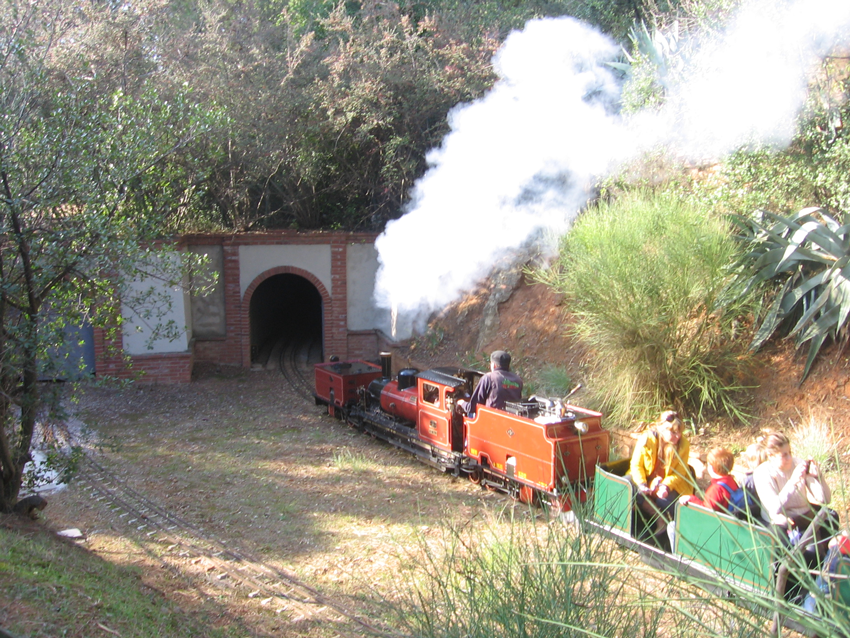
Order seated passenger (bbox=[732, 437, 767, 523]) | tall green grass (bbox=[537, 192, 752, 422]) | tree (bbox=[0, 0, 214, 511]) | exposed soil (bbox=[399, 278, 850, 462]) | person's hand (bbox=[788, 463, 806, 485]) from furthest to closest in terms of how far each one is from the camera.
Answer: tall green grass (bbox=[537, 192, 752, 422]) < exposed soil (bbox=[399, 278, 850, 462]) < tree (bbox=[0, 0, 214, 511]) < seated passenger (bbox=[732, 437, 767, 523]) < person's hand (bbox=[788, 463, 806, 485])

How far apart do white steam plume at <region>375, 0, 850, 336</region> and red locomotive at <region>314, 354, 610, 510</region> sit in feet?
12.4

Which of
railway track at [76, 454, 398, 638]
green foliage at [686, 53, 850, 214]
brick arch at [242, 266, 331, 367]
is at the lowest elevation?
railway track at [76, 454, 398, 638]

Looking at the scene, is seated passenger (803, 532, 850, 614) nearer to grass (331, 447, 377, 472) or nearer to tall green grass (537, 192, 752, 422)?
tall green grass (537, 192, 752, 422)

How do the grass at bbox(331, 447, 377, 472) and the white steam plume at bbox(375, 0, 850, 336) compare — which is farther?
the grass at bbox(331, 447, 377, 472)

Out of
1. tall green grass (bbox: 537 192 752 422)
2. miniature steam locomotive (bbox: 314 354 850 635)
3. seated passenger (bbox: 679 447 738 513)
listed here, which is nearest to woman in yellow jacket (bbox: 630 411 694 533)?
miniature steam locomotive (bbox: 314 354 850 635)

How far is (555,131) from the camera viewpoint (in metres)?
13.0

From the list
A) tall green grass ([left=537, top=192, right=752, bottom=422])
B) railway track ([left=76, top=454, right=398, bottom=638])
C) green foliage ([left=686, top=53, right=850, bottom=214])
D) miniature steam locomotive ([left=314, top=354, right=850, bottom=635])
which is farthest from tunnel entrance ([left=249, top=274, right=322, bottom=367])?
green foliage ([left=686, top=53, right=850, bottom=214])

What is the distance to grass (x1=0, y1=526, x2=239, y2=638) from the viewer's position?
14.5ft

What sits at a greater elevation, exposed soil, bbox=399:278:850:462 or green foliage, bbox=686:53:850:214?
green foliage, bbox=686:53:850:214

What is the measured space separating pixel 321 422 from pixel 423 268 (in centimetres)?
425

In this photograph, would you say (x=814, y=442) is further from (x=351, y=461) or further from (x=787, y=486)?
(x=351, y=461)

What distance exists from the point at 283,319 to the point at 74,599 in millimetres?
19313

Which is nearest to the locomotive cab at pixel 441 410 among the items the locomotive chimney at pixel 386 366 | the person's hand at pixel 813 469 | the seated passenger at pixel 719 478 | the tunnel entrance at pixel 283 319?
the locomotive chimney at pixel 386 366

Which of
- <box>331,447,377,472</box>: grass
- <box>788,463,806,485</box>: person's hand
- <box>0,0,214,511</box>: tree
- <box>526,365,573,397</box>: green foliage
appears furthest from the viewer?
<box>526,365,573,397</box>: green foliage
